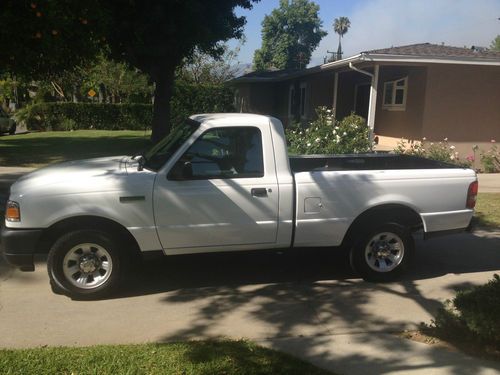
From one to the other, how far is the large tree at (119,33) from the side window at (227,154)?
4322 mm

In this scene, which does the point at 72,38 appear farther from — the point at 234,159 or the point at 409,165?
the point at 409,165

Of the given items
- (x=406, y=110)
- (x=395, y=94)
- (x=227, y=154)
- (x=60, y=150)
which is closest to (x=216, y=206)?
(x=227, y=154)

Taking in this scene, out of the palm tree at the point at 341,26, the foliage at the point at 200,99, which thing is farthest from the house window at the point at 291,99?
the palm tree at the point at 341,26

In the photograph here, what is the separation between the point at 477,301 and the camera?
3973mm

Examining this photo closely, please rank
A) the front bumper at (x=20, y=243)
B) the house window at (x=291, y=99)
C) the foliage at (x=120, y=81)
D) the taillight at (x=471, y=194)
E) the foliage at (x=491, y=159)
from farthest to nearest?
the foliage at (x=120, y=81) → the house window at (x=291, y=99) → the foliage at (x=491, y=159) → the taillight at (x=471, y=194) → the front bumper at (x=20, y=243)

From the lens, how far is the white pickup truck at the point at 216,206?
4.66 meters

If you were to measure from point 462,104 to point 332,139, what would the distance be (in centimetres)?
434

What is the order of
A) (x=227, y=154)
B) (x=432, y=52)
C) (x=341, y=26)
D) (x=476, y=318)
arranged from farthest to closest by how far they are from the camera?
(x=341, y=26), (x=432, y=52), (x=227, y=154), (x=476, y=318)

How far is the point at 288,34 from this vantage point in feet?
228

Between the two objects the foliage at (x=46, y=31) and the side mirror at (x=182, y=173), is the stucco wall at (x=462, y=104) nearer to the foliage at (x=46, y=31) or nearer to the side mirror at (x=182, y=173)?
the foliage at (x=46, y=31)

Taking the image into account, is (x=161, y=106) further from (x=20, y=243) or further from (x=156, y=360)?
(x=156, y=360)

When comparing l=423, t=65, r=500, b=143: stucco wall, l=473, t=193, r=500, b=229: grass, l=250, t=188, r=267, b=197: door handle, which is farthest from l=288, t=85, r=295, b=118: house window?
l=250, t=188, r=267, b=197: door handle

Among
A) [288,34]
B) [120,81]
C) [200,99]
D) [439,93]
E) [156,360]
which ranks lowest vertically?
[156,360]

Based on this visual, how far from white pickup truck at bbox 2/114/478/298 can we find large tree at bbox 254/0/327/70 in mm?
64688
